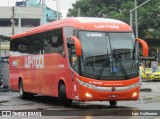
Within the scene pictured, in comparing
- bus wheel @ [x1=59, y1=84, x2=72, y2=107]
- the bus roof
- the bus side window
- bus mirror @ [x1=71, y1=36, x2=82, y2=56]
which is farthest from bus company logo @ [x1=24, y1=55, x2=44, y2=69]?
bus mirror @ [x1=71, y1=36, x2=82, y2=56]

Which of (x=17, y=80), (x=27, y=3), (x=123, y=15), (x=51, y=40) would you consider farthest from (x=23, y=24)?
(x=51, y=40)

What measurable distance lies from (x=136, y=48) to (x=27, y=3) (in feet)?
242

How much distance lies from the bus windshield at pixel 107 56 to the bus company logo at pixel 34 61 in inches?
165

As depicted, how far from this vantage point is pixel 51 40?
2025cm

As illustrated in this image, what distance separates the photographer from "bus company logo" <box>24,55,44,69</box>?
21702mm

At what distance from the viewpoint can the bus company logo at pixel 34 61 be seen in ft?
71.2

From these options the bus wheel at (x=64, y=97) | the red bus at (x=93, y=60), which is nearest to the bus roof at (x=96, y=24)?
the red bus at (x=93, y=60)

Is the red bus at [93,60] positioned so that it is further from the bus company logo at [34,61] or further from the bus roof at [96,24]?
the bus company logo at [34,61]

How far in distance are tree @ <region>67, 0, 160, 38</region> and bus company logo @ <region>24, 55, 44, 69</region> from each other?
39.9 meters

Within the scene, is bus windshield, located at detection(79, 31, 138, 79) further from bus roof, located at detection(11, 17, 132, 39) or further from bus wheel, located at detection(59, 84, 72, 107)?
bus wheel, located at detection(59, 84, 72, 107)

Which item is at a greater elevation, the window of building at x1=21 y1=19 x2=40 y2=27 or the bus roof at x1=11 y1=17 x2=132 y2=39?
the window of building at x1=21 y1=19 x2=40 y2=27

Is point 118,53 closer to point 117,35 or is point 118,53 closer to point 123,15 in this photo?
point 117,35

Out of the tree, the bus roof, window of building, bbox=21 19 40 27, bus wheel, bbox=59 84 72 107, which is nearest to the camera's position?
the bus roof

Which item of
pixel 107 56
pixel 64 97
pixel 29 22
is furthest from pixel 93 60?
pixel 29 22
